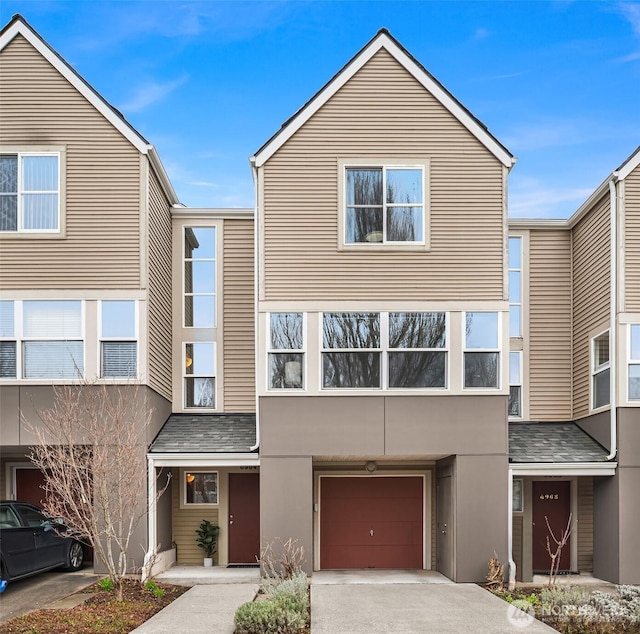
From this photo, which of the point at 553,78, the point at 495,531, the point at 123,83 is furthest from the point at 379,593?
the point at 123,83

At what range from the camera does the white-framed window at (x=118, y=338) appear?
51.8 ft

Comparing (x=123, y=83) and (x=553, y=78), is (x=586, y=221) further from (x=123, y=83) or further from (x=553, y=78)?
(x=123, y=83)

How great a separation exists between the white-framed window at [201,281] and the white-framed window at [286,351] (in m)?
3.22

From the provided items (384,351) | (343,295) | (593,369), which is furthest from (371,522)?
(593,369)

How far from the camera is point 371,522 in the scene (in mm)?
17938

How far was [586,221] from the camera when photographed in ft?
57.9

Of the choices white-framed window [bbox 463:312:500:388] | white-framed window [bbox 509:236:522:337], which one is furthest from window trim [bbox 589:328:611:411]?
white-framed window [bbox 463:312:500:388]

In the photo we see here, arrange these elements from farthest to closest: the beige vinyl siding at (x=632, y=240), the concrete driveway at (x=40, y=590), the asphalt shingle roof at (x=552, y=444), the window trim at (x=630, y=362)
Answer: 1. the asphalt shingle roof at (x=552, y=444)
2. the beige vinyl siding at (x=632, y=240)
3. the window trim at (x=630, y=362)
4. the concrete driveway at (x=40, y=590)

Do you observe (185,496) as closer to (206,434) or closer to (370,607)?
(206,434)

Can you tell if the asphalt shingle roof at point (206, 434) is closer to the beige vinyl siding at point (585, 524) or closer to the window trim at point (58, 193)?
the window trim at point (58, 193)

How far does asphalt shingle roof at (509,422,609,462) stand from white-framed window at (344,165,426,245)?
15.2 ft

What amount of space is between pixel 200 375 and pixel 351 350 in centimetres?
433

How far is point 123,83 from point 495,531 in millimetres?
15247

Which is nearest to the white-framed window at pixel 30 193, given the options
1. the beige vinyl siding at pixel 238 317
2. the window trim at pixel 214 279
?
the window trim at pixel 214 279
